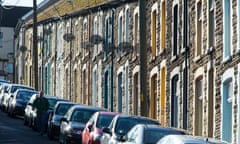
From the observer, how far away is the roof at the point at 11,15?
115000 millimetres

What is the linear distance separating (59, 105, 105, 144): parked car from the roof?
80.9m

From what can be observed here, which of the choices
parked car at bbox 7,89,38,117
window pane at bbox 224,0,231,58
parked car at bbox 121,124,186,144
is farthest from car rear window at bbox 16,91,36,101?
parked car at bbox 121,124,186,144

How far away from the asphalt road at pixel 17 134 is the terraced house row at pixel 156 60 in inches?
185

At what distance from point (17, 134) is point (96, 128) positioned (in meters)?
12.0

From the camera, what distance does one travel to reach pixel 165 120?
122ft

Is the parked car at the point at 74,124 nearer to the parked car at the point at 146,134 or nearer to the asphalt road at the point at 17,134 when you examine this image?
the asphalt road at the point at 17,134

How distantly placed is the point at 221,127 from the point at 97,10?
75.7 feet

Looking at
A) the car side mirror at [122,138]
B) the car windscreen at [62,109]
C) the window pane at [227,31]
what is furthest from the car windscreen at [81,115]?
the car side mirror at [122,138]

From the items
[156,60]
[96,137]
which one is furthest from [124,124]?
[156,60]

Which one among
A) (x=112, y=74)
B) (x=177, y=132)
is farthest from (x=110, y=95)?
(x=177, y=132)

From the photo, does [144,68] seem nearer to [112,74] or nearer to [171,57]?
[171,57]

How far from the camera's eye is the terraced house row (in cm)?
2902

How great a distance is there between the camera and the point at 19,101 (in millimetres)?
48938

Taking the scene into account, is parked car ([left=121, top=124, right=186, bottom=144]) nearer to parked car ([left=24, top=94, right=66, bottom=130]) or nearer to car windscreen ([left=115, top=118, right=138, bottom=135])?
car windscreen ([left=115, top=118, right=138, bottom=135])
